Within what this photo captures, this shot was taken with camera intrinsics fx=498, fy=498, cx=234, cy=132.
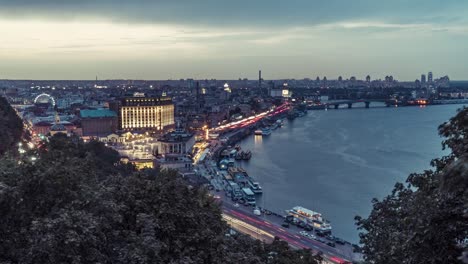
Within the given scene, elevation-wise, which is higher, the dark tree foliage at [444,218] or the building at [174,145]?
the dark tree foliage at [444,218]

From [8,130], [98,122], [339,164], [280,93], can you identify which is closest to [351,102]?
[280,93]

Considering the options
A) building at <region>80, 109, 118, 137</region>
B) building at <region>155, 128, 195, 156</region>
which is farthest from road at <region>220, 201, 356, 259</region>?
building at <region>80, 109, 118, 137</region>

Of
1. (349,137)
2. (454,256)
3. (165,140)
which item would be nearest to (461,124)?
(454,256)

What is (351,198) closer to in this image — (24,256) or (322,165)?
(322,165)

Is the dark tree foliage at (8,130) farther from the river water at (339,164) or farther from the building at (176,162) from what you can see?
the river water at (339,164)

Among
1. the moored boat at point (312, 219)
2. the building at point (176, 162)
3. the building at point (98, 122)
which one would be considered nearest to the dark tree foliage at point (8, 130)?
the building at point (176, 162)

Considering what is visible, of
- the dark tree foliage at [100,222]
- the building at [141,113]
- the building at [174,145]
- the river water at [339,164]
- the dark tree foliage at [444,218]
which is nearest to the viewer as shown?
the dark tree foliage at [444,218]

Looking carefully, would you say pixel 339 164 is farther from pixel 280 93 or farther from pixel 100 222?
pixel 280 93

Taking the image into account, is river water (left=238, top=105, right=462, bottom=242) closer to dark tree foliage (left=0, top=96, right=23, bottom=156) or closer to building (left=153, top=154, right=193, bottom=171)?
building (left=153, top=154, right=193, bottom=171)
